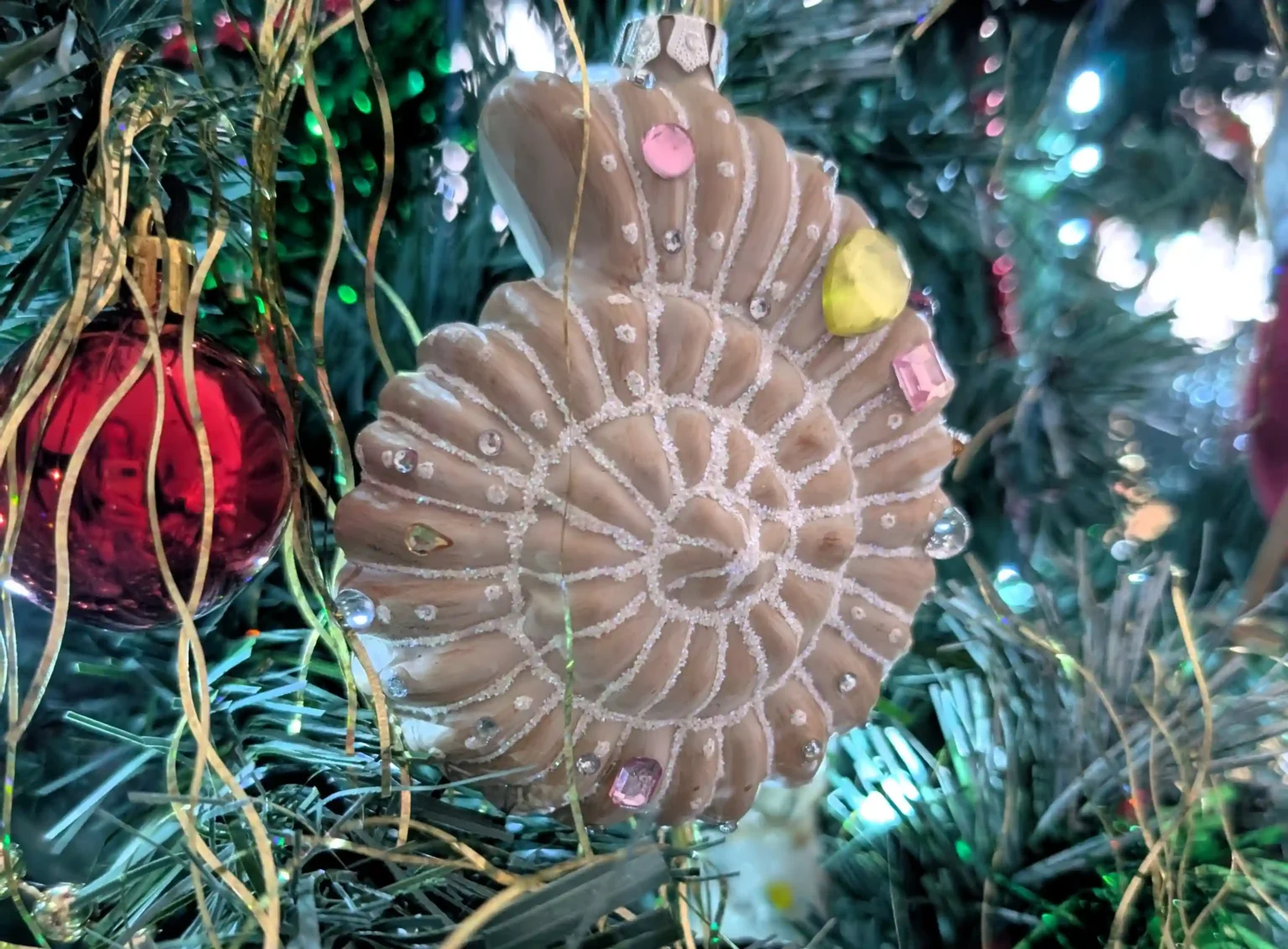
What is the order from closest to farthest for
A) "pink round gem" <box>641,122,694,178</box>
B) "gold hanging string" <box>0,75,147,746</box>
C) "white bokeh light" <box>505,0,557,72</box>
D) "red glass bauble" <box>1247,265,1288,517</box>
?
"gold hanging string" <box>0,75,147,746</box> < "pink round gem" <box>641,122,694,178</box> < "white bokeh light" <box>505,0,557,72</box> < "red glass bauble" <box>1247,265,1288,517</box>

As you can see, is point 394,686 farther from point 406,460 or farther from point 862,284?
point 862,284

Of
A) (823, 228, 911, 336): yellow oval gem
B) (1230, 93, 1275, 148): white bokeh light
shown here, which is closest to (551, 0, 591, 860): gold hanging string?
(823, 228, 911, 336): yellow oval gem

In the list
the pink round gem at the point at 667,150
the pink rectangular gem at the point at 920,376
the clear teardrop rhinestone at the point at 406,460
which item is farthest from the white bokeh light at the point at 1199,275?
the clear teardrop rhinestone at the point at 406,460

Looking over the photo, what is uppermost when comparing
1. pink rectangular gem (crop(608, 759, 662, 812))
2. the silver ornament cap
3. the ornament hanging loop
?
the silver ornament cap

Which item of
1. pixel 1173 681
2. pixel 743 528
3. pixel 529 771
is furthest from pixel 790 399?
pixel 1173 681

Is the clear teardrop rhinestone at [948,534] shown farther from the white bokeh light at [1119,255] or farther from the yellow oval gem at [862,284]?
the white bokeh light at [1119,255]

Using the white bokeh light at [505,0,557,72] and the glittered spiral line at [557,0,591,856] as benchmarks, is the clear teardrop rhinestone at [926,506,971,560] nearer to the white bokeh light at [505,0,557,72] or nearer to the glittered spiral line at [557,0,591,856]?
the glittered spiral line at [557,0,591,856]
